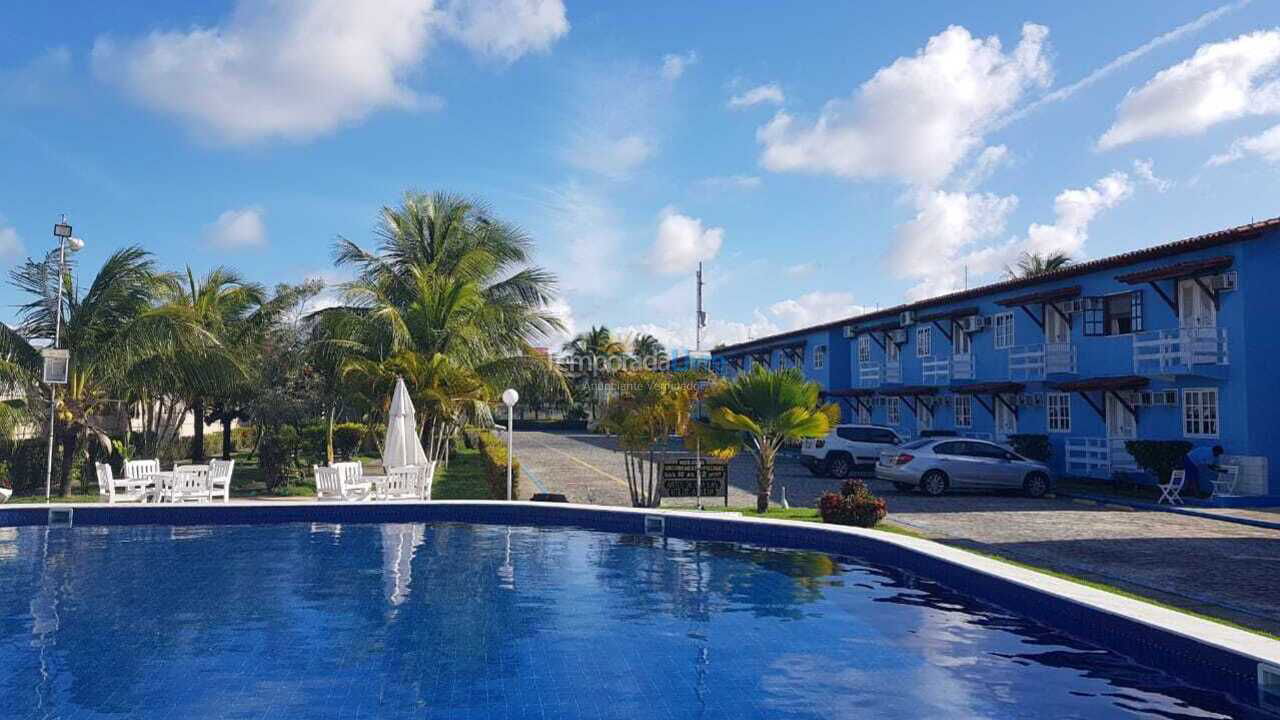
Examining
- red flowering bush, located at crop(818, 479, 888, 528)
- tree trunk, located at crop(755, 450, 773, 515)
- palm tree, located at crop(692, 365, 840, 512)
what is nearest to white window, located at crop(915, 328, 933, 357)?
palm tree, located at crop(692, 365, 840, 512)

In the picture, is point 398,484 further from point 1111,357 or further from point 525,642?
point 1111,357

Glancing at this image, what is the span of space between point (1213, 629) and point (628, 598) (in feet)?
18.1

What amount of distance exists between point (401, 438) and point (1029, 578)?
12151 millimetres

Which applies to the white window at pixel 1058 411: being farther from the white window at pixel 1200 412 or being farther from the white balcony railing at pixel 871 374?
the white balcony railing at pixel 871 374

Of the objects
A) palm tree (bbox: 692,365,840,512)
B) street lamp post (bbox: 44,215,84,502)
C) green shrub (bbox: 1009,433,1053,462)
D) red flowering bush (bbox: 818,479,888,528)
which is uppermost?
street lamp post (bbox: 44,215,84,502)

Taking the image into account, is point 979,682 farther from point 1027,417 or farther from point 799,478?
point 1027,417

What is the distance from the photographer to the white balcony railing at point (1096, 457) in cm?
2306

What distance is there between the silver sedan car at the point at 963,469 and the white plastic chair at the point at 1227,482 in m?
3.49

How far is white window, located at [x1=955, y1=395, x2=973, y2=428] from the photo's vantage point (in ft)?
100

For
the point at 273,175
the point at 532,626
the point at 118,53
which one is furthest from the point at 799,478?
the point at 118,53

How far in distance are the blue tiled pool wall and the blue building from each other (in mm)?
5178

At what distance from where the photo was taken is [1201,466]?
2091 cm

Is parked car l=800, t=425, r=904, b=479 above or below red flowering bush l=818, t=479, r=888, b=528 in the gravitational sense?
above

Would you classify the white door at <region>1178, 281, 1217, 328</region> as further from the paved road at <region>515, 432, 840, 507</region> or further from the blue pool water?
the blue pool water
